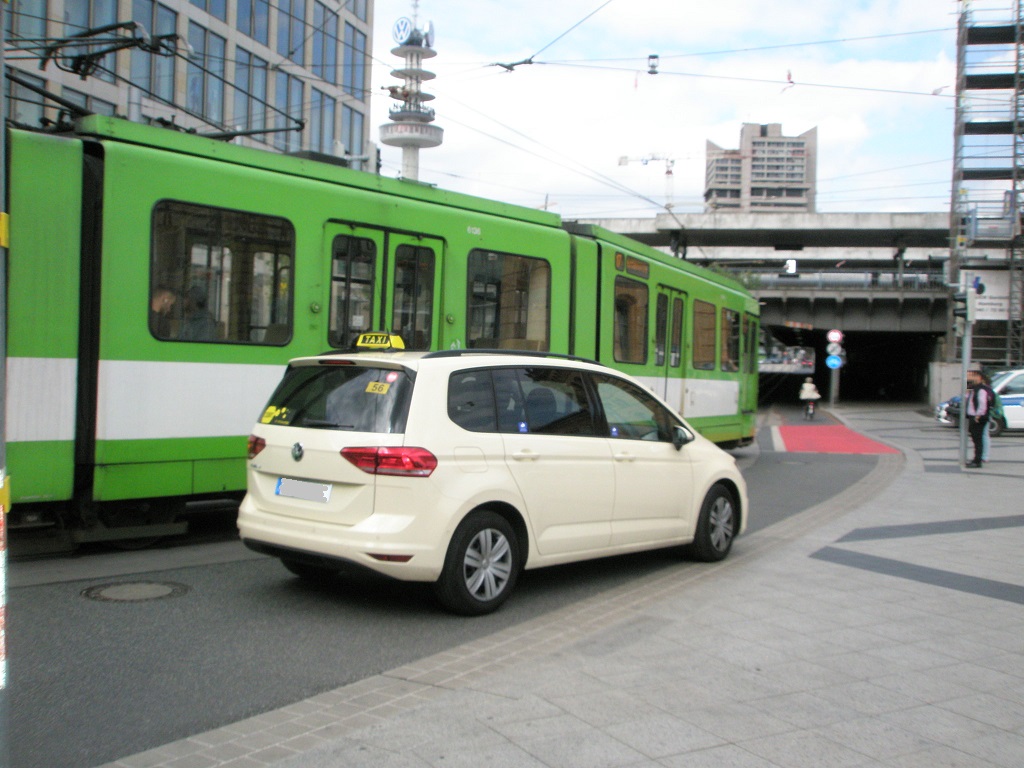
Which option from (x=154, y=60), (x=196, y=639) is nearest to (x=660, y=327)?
(x=196, y=639)

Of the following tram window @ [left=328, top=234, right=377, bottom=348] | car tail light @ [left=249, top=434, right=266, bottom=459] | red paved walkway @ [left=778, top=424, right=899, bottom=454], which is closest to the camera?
car tail light @ [left=249, top=434, right=266, bottom=459]

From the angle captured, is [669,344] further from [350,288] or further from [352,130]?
[352,130]

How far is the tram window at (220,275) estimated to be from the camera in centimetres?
811

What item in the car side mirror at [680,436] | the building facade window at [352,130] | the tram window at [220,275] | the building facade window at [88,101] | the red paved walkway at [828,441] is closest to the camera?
the tram window at [220,275]

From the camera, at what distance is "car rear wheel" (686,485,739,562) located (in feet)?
27.7

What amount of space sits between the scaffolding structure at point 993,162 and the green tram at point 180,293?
39.4 meters

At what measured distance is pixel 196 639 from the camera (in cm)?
579

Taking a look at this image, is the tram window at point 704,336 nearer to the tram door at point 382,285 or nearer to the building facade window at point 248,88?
the tram door at point 382,285

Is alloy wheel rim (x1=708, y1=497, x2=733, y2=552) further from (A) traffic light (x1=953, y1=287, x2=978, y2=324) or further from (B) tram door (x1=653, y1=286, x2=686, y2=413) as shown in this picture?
(A) traffic light (x1=953, y1=287, x2=978, y2=324)

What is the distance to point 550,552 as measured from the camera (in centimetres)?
699

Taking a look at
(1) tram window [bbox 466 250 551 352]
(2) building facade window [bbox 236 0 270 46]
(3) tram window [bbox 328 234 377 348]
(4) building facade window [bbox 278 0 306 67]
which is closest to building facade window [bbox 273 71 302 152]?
(4) building facade window [bbox 278 0 306 67]

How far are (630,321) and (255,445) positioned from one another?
7.88 metres

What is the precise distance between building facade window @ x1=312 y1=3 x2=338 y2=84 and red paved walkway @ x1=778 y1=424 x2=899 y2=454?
2025cm

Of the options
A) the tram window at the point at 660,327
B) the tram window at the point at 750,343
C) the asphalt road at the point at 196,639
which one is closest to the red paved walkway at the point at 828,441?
the tram window at the point at 750,343
